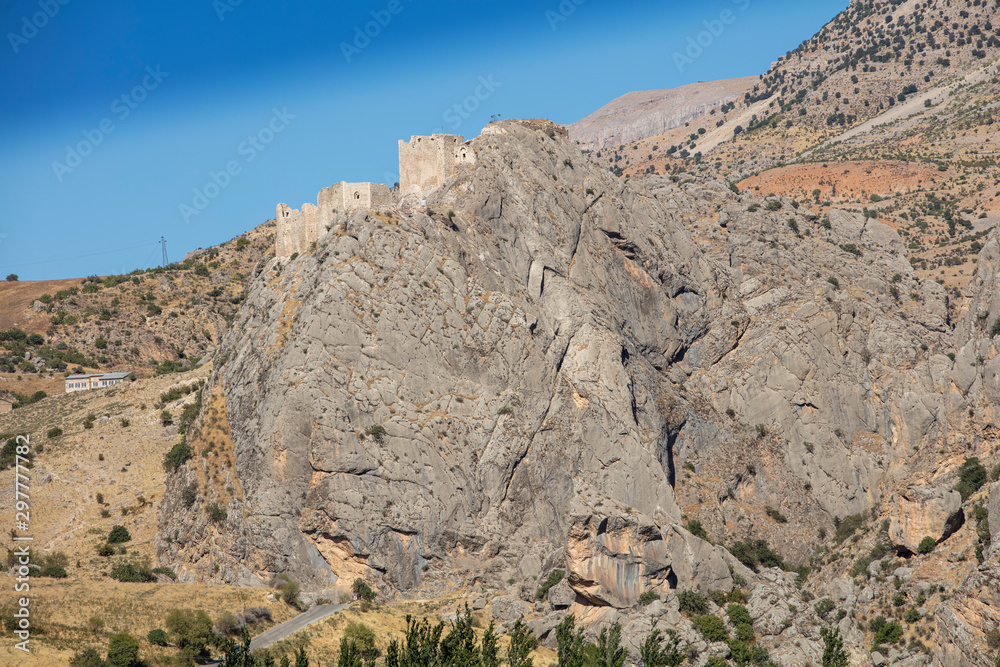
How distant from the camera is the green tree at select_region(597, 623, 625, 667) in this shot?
204 feet

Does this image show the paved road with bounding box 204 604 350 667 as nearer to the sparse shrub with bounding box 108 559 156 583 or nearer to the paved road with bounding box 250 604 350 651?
the paved road with bounding box 250 604 350 651

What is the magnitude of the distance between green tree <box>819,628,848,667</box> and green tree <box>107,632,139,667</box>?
150 feet

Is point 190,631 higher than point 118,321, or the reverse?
point 118,321

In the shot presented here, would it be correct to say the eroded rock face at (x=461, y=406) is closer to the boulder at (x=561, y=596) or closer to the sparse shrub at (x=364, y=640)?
the boulder at (x=561, y=596)

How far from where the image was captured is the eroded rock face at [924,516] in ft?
259

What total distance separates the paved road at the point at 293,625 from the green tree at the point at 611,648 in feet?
66.3

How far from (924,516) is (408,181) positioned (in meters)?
57.0

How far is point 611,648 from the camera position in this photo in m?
67.1

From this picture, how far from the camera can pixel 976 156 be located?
17850 cm

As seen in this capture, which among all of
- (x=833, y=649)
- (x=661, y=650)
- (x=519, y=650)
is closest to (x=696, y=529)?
(x=833, y=649)

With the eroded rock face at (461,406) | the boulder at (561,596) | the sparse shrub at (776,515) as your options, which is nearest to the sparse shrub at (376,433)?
the eroded rock face at (461,406)

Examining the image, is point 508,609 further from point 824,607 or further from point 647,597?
point 824,607

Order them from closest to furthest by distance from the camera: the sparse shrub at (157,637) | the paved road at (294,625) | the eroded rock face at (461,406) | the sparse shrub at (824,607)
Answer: the sparse shrub at (157,637) < the paved road at (294,625) < the eroded rock face at (461,406) < the sparse shrub at (824,607)

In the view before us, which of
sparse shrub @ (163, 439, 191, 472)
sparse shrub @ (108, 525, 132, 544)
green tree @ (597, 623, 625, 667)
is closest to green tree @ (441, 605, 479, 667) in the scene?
green tree @ (597, 623, 625, 667)
